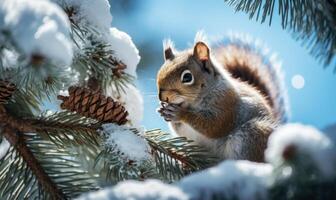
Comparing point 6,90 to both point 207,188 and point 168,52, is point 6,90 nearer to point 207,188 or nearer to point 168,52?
point 207,188

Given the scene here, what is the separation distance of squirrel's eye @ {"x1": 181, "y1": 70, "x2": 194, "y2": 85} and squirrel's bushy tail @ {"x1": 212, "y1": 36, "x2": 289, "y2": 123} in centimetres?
18

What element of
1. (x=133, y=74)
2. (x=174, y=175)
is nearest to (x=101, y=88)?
(x=133, y=74)

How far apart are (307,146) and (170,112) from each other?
96cm

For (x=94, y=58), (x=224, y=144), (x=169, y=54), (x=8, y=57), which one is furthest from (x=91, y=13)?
(x=169, y=54)

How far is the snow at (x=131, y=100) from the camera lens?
1237 millimetres

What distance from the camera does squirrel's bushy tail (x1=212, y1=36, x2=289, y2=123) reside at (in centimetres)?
168

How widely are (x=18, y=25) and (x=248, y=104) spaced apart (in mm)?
892

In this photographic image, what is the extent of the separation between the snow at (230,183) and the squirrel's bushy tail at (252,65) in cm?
111

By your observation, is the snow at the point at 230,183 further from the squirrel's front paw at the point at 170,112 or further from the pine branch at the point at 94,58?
the squirrel's front paw at the point at 170,112

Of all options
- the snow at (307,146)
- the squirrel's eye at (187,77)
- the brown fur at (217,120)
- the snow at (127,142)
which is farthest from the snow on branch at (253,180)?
the squirrel's eye at (187,77)

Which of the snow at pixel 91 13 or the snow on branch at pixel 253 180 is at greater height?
the snow at pixel 91 13

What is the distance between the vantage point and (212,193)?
529 millimetres

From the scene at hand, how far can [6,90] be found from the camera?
1.02 metres

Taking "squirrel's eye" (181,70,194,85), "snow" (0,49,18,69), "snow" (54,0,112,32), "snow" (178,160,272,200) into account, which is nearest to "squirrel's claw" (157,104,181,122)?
"squirrel's eye" (181,70,194,85)
